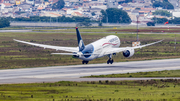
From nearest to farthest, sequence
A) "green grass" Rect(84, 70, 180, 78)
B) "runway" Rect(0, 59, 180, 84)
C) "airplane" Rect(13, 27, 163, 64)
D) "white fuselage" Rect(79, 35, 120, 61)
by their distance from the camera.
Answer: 1. "runway" Rect(0, 59, 180, 84)
2. "green grass" Rect(84, 70, 180, 78)
3. "airplane" Rect(13, 27, 163, 64)
4. "white fuselage" Rect(79, 35, 120, 61)

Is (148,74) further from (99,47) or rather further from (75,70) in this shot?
(99,47)

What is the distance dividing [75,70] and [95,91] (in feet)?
64.8

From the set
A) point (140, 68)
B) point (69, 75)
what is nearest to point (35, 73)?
point (69, 75)

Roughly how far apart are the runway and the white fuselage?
77.2 inches

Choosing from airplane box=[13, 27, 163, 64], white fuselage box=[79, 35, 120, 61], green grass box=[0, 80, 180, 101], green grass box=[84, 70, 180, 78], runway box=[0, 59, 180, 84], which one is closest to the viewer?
green grass box=[0, 80, 180, 101]

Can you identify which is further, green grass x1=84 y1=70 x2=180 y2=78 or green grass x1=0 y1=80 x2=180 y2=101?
green grass x1=84 y1=70 x2=180 y2=78

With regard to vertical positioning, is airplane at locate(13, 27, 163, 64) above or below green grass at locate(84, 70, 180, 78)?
above

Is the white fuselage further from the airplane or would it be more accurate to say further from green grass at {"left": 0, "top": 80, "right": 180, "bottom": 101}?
green grass at {"left": 0, "top": 80, "right": 180, "bottom": 101}

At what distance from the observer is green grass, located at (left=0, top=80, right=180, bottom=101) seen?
124 ft

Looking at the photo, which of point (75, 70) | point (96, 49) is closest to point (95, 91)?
point (75, 70)

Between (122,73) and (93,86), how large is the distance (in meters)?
13.3

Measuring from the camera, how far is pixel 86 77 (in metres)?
53.7

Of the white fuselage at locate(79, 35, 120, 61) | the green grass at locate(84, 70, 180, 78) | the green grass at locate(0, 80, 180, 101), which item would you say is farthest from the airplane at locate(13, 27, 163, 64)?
the green grass at locate(0, 80, 180, 101)

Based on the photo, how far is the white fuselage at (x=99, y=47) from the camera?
2598 inches
